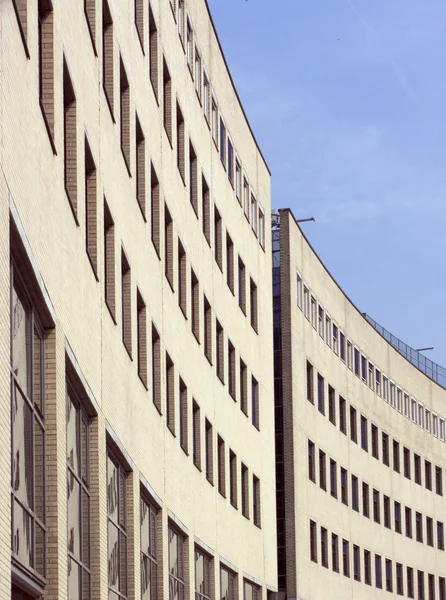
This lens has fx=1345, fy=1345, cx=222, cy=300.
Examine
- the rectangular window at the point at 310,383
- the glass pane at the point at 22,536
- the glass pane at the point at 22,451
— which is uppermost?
the rectangular window at the point at 310,383

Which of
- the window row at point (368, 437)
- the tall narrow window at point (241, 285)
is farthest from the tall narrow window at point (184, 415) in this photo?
the window row at point (368, 437)

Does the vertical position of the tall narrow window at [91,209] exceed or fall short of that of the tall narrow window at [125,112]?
it falls short

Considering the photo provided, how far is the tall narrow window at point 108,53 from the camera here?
25500 millimetres

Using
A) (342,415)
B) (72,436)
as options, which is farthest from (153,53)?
(342,415)

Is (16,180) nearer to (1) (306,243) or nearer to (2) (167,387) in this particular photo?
(2) (167,387)

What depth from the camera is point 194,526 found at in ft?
112

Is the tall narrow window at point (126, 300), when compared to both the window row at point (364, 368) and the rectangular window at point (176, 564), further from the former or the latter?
the window row at point (364, 368)

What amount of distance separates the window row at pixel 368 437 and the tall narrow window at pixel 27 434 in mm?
41048

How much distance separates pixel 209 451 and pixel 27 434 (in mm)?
20165

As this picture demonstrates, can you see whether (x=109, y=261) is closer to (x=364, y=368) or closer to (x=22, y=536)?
(x=22, y=536)

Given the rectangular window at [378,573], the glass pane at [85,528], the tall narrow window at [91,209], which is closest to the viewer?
the glass pane at [85,528]

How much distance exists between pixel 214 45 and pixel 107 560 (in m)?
22.3

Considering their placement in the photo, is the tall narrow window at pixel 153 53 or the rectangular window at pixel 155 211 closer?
the rectangular window at pixel 155 211

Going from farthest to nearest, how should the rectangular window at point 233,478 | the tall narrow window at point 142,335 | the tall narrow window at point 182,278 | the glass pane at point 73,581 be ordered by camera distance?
the rectangular window at point 233,478 < the tall narrow window at point 182,278 < the tall narrow window at point 142,335 < the glass pane at point 73,581
